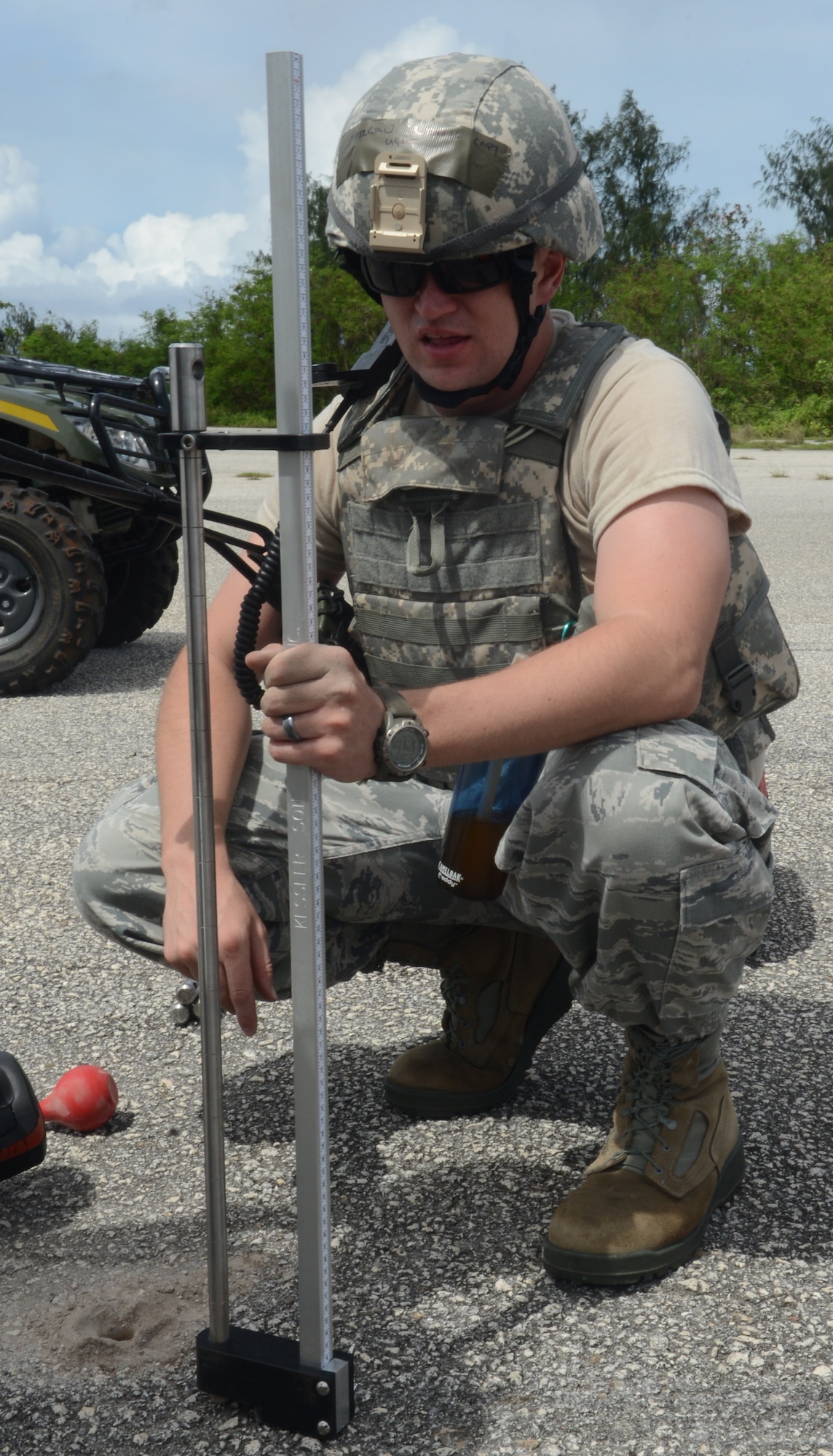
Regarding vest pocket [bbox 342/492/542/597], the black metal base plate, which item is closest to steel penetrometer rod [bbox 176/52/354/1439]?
the black metal base plate

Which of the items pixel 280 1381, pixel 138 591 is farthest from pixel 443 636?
pixel 138 591

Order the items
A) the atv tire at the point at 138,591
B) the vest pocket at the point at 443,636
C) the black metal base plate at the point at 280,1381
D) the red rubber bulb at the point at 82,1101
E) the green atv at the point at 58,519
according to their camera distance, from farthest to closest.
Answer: the atv tire at the point at 138,591 < the green atv at the point at 58,519 < the red rubber bulb at the point at 82,1101 < the vest pocket at the point at 443,636 < the black metal base plate at the point at 280,1381

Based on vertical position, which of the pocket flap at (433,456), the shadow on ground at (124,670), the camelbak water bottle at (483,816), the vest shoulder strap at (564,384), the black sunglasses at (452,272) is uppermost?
the black sunglasses at (452,272)

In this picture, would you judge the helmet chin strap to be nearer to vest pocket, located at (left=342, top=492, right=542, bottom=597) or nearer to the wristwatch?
vest pocket, located at (left=342, top=492, right=542, bottom=597)

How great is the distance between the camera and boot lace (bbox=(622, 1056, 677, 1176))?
1995 mm

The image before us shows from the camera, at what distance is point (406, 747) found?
1646 mm

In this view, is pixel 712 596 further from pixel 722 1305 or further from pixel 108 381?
pixel 108 381

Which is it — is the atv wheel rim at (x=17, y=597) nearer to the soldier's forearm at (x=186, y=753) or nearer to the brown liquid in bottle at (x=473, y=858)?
the soldier's forearm at (x=186, y=753)

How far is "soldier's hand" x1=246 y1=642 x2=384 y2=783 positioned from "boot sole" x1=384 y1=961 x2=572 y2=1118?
3.29 feet

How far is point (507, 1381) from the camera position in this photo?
1.68m

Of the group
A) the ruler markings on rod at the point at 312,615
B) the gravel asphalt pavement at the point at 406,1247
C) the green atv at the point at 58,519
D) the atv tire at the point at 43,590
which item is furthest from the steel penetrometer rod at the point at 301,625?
the atv tire at the point at 43,590

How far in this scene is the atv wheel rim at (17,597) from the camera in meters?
5.47

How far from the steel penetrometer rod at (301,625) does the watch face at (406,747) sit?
144mm

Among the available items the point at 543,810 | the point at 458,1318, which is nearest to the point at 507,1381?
the point at 458,1318
